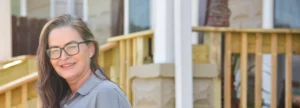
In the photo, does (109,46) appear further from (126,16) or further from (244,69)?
(244,69)

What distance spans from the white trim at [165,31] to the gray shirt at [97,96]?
252cm

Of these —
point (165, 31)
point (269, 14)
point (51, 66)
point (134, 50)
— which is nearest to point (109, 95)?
point (51, 66)

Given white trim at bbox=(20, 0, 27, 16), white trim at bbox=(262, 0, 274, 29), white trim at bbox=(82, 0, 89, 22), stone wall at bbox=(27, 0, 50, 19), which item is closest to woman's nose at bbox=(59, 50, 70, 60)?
white trim at bbox=(262, 0, 274, 29)

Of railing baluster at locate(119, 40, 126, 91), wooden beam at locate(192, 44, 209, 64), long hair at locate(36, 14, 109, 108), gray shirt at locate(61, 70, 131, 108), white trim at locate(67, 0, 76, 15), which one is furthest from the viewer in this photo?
white trim at locate(67, 0, 76, 15)

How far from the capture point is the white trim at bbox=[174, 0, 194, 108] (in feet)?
12.8

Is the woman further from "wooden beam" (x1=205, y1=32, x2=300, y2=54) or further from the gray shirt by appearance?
"wooden beam" (x1=205, y1=32, x2=300, y2=54)

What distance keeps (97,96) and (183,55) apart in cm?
243

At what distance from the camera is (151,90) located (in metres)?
4.08

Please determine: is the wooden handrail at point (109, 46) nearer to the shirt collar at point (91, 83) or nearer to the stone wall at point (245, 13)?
the stone wall at point (245, 13)

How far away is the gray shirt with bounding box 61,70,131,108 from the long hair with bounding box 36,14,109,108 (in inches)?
3.1

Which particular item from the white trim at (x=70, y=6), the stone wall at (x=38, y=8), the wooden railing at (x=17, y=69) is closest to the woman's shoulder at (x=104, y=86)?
the wooden railing at (x=17, y=69)

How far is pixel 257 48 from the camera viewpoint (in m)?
4.03

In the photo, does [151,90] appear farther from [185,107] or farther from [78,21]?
[78,21]

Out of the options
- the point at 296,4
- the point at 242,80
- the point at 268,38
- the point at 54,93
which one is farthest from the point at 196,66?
the point at 54,93
